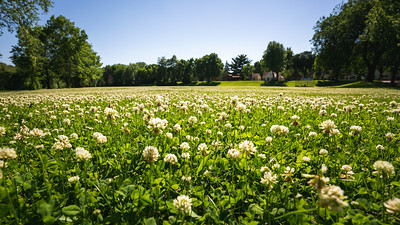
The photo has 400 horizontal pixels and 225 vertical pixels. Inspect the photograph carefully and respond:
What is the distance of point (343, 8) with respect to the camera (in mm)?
43969

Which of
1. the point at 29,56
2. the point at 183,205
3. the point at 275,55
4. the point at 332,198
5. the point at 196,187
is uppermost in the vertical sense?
the point at 275,55

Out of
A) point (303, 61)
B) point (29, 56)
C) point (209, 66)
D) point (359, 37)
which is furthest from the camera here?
point (303, 61)

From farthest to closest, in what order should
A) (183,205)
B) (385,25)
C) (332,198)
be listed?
(385,25), (183,205), (332,198)

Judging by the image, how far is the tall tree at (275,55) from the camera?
65.6 metres

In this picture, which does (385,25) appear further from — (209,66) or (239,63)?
(239,63)

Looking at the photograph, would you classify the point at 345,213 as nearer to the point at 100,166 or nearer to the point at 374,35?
the point at 100,166

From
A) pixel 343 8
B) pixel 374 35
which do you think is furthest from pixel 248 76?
pixel 374 35

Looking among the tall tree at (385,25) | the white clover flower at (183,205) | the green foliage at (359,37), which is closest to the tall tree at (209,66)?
the green foliage at (359,37)

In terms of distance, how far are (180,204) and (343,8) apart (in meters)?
62.4

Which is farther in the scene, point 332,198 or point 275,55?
point 275,55

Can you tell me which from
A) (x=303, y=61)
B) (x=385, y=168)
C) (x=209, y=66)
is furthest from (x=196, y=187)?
(x=303, y=61)

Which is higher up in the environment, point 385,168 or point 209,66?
point 209,66

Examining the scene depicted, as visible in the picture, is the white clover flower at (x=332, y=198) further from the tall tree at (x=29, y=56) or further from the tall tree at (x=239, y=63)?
the tall tree at (x=239, y=63)

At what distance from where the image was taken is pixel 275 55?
66125mm
